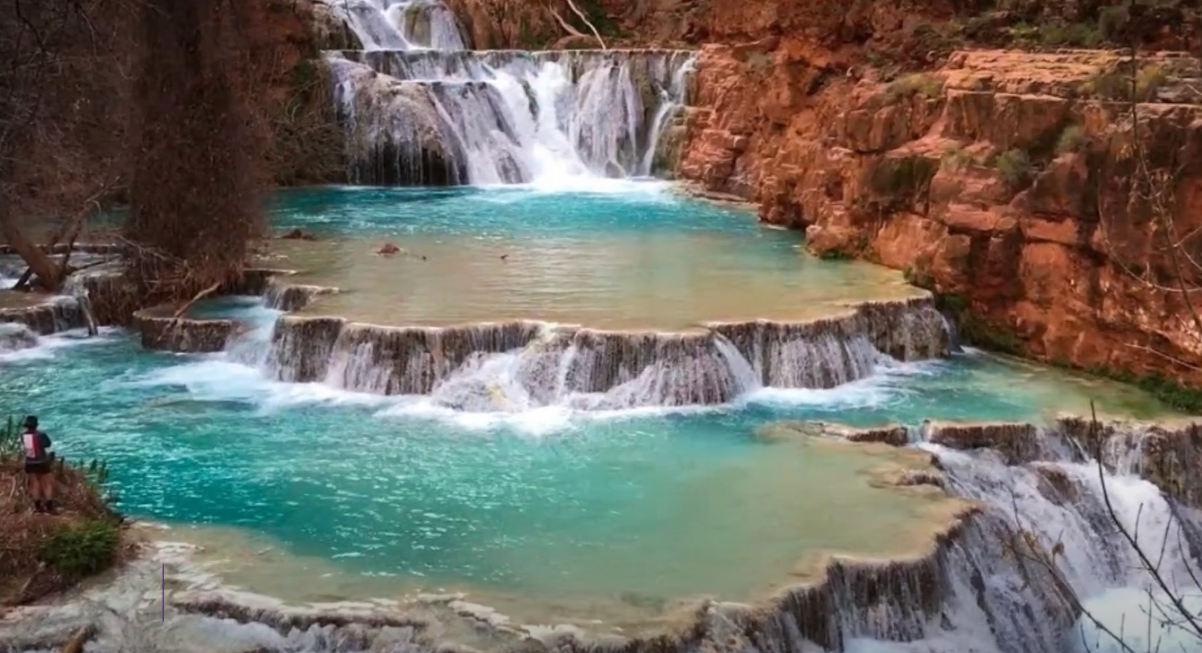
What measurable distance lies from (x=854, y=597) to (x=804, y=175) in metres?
9.86

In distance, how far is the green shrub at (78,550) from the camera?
23.8 feet

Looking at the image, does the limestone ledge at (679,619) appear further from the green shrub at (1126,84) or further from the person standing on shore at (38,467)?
the green shrub at (1126,84)

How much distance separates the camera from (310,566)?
24.9 ft

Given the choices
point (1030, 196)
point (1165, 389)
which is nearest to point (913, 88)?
point (1030, 196)

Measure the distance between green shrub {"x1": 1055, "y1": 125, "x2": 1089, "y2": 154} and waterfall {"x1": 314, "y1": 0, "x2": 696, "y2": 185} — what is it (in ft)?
36.6

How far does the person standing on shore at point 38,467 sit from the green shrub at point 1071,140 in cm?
834

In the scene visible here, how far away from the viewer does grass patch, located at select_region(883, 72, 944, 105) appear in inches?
551

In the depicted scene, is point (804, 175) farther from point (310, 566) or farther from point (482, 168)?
point (310, 566)

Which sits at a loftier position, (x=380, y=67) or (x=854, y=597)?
(x=380, y=67)

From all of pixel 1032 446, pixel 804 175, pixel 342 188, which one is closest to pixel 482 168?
pixel 342 188

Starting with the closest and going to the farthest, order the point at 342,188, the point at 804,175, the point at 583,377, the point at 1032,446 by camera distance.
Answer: the point at 1032,446, the point at 583,377, the point at 804,175, the point at 342,188

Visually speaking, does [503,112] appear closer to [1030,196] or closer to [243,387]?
[243,387]

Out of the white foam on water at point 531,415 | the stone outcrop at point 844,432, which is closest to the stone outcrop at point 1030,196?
the stone outcrop at point 844,432

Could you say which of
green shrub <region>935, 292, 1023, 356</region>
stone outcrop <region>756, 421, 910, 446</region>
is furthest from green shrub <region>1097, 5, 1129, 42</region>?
stone outcrop <region>756, 421, 910, 446</region>
